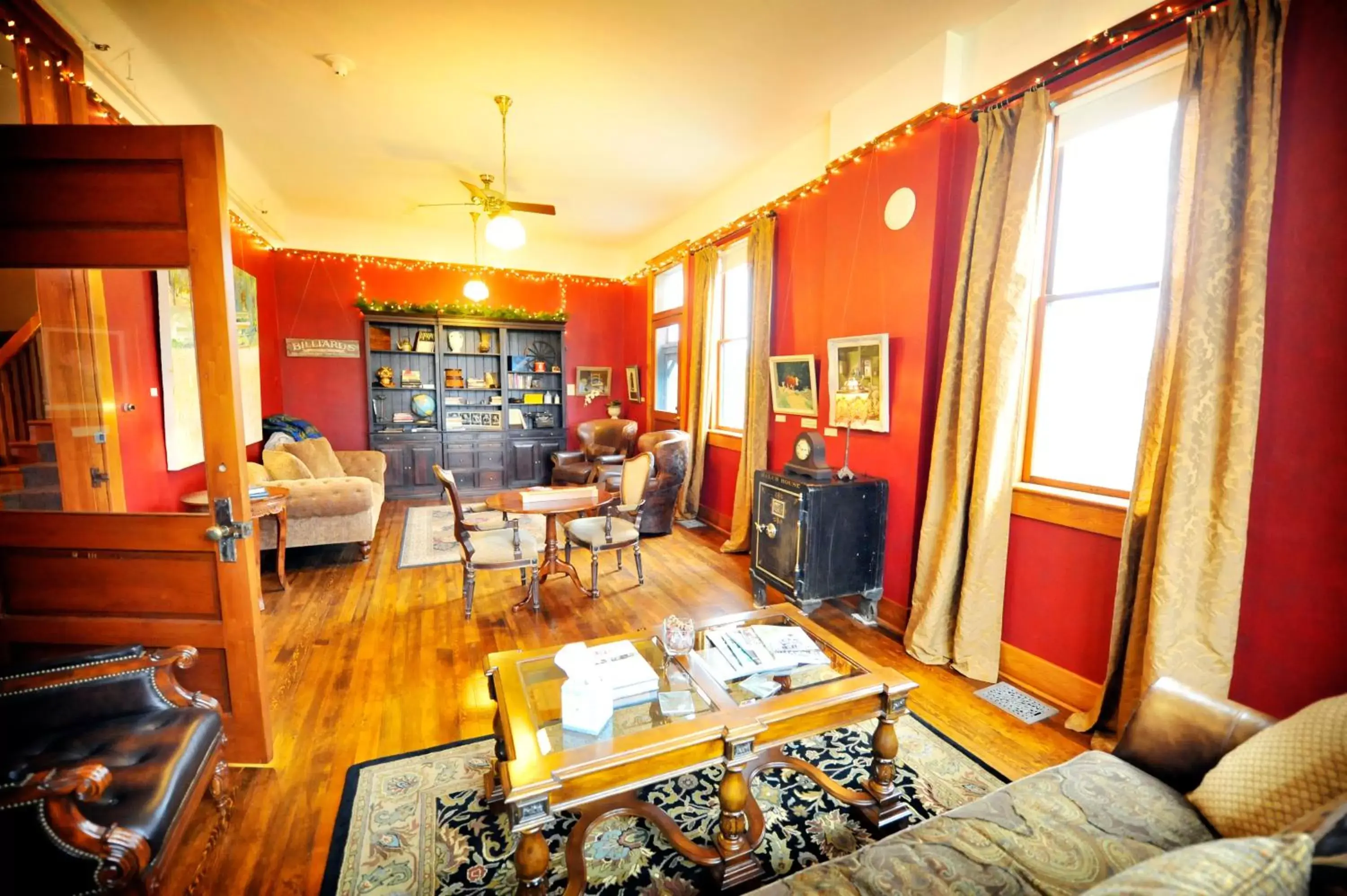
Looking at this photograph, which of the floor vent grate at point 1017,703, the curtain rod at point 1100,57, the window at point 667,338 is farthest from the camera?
A: the window at point 667,338

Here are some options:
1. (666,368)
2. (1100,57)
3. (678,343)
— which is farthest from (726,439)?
(1100,57)

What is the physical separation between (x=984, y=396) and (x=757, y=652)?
191cm

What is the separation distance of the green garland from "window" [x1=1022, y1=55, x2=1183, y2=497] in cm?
610

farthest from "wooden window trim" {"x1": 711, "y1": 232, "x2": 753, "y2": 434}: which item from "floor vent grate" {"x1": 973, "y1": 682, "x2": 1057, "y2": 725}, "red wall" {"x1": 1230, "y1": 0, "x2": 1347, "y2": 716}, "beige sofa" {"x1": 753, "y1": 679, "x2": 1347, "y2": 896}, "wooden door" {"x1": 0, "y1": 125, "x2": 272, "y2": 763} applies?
"wooden door" {"x1": 0, "y1": 125, "x2": 272, "y2": 763}

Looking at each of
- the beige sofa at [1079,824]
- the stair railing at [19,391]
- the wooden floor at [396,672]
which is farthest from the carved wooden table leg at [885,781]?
the stair railing at [19,391]

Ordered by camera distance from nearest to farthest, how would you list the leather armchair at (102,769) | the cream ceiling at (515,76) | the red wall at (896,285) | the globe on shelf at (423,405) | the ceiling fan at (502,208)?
the leather armchair at (102,769) → the cream ceiling at (515,76) → the red wall at (896,285) → the ceiling fan at (502,208) → the globe on shelf at (423,405)

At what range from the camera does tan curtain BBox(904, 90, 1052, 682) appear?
2795 millimetres

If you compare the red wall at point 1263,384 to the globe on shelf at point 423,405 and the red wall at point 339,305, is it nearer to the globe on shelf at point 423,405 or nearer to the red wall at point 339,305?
the red wall at point 339,305

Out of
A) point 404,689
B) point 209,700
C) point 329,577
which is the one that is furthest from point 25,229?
point 329,577

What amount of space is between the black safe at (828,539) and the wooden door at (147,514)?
2.80m

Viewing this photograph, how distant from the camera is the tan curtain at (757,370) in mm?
4910

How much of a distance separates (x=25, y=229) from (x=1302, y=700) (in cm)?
496

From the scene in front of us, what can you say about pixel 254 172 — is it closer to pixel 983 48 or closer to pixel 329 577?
Answer: pixel 329 577

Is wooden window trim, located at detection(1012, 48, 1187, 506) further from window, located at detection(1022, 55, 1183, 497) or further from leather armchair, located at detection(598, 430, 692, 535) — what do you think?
leather armchair, located at detection(598, 430, 692, 535)
